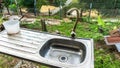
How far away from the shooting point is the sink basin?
8.19 feet

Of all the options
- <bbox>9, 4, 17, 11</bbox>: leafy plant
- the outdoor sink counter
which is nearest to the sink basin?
the outdoor sink counter

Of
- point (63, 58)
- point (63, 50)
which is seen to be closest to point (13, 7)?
point (63, 50)

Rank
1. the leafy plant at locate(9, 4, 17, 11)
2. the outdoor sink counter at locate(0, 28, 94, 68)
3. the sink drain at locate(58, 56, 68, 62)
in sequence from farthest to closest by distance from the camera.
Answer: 1. the leafy plant at locate(9, 4, 17, 11)
2. the sink drain at locate(58, 56, 68, 62)
3. the outdoor sink counter at locate(0, 28, 94, 68)

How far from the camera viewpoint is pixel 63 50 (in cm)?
267

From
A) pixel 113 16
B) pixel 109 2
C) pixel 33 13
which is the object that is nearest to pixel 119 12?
pixel 113 16

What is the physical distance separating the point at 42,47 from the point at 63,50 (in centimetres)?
39

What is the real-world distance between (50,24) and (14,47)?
3.32 metres

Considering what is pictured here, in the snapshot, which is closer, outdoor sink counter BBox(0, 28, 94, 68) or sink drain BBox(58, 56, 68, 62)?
outdoor sink counter BBox(0, 28, 94, 68)

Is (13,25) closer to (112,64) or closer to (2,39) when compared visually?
(2,39)

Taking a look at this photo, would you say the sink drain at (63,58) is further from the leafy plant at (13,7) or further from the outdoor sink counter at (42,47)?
the leafy plant at (13,7)

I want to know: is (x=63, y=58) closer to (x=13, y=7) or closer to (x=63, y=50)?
(x=63, y=50)

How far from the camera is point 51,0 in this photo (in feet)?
36.0

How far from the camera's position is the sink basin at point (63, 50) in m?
2.50

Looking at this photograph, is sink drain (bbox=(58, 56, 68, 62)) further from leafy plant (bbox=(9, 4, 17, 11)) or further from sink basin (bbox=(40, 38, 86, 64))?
leafy plant (bbox=(9, 4, 17, 11))
